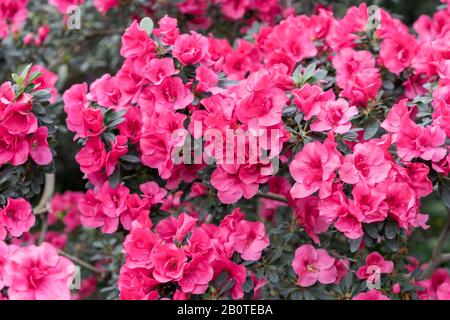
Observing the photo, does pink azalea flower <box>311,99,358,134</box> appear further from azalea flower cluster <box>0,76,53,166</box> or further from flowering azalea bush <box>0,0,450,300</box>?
azalea flower cluster <box>0,76,53,166</box>

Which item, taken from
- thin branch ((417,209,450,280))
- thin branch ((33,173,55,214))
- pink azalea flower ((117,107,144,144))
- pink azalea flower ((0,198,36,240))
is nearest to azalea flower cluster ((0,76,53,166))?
pink azalea flower ((0,198,36,240))

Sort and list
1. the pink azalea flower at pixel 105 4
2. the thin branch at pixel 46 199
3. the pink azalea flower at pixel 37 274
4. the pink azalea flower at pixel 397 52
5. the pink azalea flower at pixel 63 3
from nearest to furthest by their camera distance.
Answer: the pink azalea flower at pixel 37 274 → the pink azalea flower at pixel 397 52 → the thin branch at pixel 46 199 → the pink azalea flower at pixel 105 4 → the pink azalea flower at pixel 63 3

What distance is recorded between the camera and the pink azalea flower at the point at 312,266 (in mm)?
1844

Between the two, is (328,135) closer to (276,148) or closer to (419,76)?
(276,148)

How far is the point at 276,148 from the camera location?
1653mm

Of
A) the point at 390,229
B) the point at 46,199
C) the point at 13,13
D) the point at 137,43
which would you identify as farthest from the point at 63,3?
the point at 390,229

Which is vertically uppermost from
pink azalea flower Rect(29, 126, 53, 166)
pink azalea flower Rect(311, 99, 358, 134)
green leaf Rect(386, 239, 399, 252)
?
pink azalea flower Rect(311, 99, 358, 134)

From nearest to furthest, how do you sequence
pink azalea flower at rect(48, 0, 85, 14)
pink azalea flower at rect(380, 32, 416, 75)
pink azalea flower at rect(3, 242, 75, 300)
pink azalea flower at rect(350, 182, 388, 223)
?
pink azalea flower at rect(3, 242, 75, 300) < pink azalea flower at rect(350, 182, 388, 223) < pink azalea flower at rect(380, 32, 416, 75) < pink azalea flower at rect(48, 0, 85, 14)

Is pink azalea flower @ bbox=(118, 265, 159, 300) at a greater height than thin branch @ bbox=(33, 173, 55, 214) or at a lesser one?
greater

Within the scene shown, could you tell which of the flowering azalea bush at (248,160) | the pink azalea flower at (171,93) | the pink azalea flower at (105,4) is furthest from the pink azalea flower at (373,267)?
the pink azalea flower at (105,4)

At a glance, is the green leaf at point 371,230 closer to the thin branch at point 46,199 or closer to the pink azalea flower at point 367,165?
the pink azalea flower at point 367,165

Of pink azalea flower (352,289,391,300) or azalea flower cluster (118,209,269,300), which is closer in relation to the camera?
azalea flower cluster (118,209,269,300)

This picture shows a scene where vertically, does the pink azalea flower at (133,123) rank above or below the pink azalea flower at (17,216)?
above

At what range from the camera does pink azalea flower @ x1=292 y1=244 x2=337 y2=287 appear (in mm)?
1844
